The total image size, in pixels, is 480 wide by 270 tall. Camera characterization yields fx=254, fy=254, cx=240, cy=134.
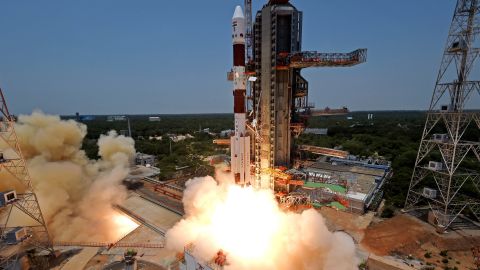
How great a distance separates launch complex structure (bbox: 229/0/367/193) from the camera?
28000 mm

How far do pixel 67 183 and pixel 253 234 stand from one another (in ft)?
81.0

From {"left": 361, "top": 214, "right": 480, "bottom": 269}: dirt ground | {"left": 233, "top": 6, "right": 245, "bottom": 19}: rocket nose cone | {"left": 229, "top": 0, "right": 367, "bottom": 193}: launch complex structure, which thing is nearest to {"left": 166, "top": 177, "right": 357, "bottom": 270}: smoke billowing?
{"left": 361, "top": 214, "right": 480, "bottom": 269}: dirt ground

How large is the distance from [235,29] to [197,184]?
1466 cm

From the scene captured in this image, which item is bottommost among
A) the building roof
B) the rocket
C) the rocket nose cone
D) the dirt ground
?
the dirt ground

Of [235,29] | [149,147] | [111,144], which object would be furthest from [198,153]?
A: [235,29]

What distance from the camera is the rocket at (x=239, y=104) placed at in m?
22.2

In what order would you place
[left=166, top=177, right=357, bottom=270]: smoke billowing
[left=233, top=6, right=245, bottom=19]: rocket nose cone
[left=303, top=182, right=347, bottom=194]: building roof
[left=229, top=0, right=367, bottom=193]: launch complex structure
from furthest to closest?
[left=303, top=182, right=347, bottom=194]: building roof, [left=229, top=0, right=367, bottom=193]: launch complex structure, [left=233, top=6, right=245, bottom=19]: rocket nose cone, [left=166, top=177, right=357, bottom=270]: smoke billowing

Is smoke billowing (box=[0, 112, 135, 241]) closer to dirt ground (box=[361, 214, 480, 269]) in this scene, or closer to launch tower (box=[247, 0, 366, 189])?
launch tower (box=[247, 0, 366, 189])

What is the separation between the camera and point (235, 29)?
72.8 ft

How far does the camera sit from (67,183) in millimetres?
30969

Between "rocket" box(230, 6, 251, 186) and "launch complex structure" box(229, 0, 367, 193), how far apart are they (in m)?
3.00

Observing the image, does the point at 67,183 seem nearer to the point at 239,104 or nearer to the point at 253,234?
the point at 239,104

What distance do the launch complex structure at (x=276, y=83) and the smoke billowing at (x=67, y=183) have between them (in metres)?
18.8

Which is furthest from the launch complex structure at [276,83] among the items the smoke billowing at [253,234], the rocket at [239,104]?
the smoke billowing at [253,234]
